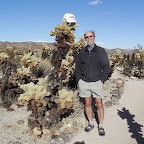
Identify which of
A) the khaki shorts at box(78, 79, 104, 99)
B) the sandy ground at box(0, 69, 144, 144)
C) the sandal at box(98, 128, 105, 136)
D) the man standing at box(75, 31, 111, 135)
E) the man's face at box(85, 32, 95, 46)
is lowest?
the sandy ground at box(0, 69, 144, 144)

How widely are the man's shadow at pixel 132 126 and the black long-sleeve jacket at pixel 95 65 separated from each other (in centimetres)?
144

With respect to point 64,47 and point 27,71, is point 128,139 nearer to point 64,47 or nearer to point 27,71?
point 64,47

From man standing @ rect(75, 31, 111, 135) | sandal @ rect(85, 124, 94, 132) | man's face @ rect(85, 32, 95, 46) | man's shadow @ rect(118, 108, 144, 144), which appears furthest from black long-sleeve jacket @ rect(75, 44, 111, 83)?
man's shadow @ rect(118, 108, 144, 144)

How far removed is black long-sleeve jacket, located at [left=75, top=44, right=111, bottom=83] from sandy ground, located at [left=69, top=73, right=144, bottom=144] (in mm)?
1265

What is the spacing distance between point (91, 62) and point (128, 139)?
5.86 feet

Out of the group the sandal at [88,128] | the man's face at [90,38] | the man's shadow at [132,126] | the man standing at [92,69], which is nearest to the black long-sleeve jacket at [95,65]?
the man standing at [92,69]

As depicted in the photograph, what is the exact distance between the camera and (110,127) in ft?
21.3

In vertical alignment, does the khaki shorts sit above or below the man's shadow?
above

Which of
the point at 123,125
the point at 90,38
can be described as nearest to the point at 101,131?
the point at 123,125

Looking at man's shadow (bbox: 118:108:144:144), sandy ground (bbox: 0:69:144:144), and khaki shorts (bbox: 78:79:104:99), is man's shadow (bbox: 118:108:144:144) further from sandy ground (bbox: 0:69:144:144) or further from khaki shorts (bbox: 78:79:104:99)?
khaki shorts (bbox: 78:79:104:99)

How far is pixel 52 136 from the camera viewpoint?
6078 mm

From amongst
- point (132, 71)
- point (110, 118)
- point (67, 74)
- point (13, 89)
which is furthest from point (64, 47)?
point (132, 71)

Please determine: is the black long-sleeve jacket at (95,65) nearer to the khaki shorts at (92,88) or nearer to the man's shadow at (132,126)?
the khaki shorts at (92,88)

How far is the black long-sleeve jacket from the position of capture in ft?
18.3
